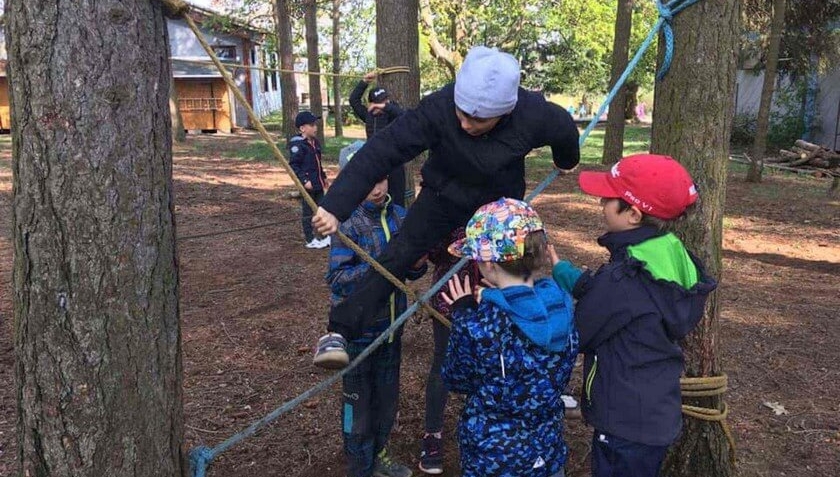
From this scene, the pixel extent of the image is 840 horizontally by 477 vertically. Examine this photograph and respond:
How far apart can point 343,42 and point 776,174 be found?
1807cm

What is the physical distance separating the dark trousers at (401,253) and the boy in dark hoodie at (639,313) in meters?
0.66

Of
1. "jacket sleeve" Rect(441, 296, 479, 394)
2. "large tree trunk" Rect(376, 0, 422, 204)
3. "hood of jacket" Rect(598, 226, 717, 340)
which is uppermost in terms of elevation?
"large tree trunk" Rect(376, 0, 422, 204)

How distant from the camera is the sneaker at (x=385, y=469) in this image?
9.78 feet

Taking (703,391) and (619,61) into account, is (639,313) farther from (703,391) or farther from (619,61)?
(619,61)

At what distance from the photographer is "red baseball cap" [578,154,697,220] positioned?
2.06 m

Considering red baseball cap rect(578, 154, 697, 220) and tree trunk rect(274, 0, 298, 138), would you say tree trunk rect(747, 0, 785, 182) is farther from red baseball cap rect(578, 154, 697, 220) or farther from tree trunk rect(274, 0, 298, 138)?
red baseball cap rect(578, 154, 697, 220)

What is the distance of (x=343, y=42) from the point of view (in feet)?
87.7

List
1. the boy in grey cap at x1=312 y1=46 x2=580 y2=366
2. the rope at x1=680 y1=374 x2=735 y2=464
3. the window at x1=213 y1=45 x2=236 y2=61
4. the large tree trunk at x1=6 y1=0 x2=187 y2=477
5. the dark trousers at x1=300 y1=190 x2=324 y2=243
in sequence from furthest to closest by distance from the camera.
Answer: the window at x1=213 y1=45 x2=236 y2=61 → the dark trousers at x1=300 y1=190 x2=324 y2=243 → the rope at x1=680 y1=374 x2=735 y2=464 → the boy in grey cap at x1=312 y1=46 x2=580 y2=366 → the large tree trunk at x1=6 y1=0 x2=187 y2=477

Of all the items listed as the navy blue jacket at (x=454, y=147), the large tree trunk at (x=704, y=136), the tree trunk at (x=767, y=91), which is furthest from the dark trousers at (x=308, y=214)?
the tree trunk at (x=767, y=91)

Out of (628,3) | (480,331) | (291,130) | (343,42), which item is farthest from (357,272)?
(343,42)

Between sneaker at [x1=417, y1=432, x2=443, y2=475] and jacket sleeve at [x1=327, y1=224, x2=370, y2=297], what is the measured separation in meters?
0.86

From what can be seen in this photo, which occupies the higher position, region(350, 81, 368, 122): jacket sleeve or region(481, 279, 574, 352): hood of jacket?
region(350, 81, 368, 122): jacket sleeve

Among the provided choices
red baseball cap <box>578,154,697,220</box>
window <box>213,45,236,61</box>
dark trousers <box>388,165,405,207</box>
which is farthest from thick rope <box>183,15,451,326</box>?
window <box>213,45,236,61</box>

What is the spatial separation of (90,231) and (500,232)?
1098 mm
